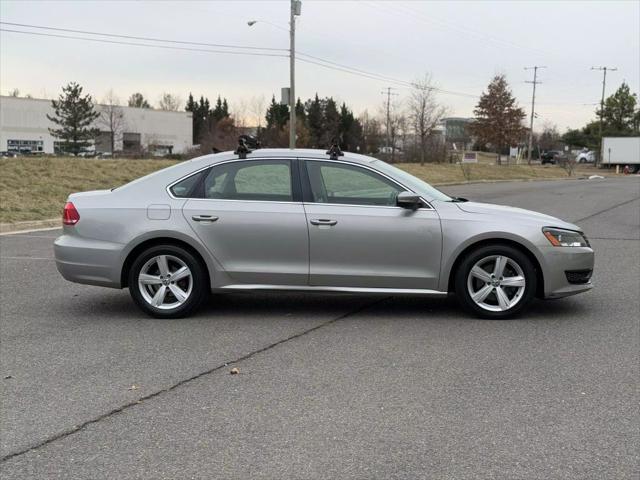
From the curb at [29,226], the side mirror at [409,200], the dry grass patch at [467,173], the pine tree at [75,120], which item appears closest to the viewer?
the side mirror at [409,200]

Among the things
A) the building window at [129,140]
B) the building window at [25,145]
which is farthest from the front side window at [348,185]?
the building window at [129,140]

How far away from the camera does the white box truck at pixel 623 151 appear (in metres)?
68.7

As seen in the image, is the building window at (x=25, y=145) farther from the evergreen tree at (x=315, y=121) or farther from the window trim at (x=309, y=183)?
the window trim at (x=309, y=183)

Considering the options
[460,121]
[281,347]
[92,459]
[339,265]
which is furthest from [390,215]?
[460,121]

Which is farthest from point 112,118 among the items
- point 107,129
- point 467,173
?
point 467,173

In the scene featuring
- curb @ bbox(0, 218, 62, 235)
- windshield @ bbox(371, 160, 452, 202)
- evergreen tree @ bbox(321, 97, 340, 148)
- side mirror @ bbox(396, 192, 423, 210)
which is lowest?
curb @ bbox(0, 218, 62, 235)

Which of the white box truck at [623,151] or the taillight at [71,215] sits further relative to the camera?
the white box truck at [623,151]

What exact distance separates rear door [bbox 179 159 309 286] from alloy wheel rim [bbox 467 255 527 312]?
1632 millimetres

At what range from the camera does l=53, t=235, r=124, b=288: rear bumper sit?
625 centimetres

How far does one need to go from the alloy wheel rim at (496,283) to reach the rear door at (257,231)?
5.36 feet

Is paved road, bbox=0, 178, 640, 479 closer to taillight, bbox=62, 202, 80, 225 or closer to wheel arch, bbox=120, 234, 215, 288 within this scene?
wheel arch, bbox=120, 234, 215, 288

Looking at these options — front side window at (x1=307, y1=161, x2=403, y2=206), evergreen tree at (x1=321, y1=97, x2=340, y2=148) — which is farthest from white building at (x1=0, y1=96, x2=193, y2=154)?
front side window at (x1=307, y1=161, x2=403, y2=206)

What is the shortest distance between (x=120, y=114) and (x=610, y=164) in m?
62.3

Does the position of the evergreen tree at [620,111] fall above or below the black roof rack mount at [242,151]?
above
